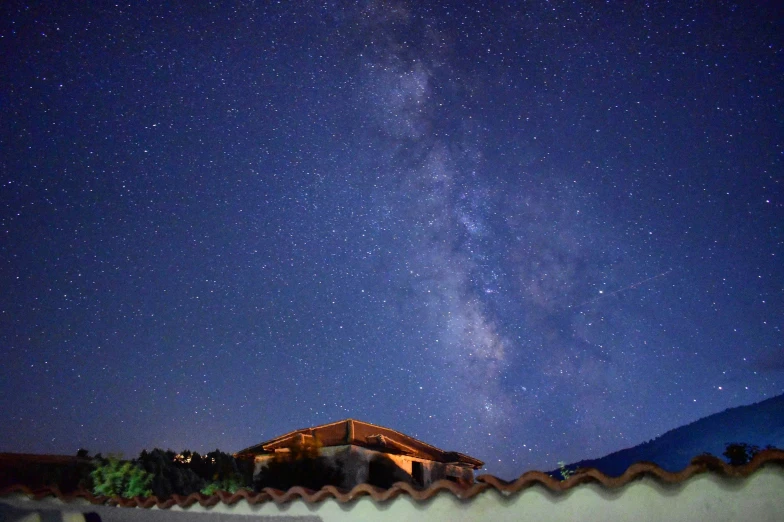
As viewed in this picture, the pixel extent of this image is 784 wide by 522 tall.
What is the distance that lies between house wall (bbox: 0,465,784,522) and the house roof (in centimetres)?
1569

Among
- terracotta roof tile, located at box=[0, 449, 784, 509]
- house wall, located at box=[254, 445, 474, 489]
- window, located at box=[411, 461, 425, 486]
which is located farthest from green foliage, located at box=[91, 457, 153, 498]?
window, located at box=[411, 461, 425, 486]

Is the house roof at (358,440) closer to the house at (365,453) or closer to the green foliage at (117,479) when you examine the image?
the house at (365,453)

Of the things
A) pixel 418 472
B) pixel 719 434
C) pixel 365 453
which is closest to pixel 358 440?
pixel 365 453

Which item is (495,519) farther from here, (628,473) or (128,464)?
(128,464)

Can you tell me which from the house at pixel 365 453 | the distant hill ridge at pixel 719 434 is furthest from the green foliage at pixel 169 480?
the distant hill ridge at pixel 719 434

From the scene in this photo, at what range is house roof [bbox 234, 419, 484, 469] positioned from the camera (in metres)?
20.9

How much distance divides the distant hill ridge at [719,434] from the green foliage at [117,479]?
53.8 m

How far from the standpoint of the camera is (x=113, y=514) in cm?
624

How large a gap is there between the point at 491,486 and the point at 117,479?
43.4ft

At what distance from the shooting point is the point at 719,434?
65.3 metres

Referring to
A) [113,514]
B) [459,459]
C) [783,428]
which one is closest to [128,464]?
[113,514]

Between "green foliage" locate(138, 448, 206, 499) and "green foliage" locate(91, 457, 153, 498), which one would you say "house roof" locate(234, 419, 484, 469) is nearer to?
"green foliage" locate(138, 448, 206, 499)

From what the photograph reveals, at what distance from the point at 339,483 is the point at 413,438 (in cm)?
867

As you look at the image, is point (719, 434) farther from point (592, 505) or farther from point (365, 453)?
point (592, 505)
